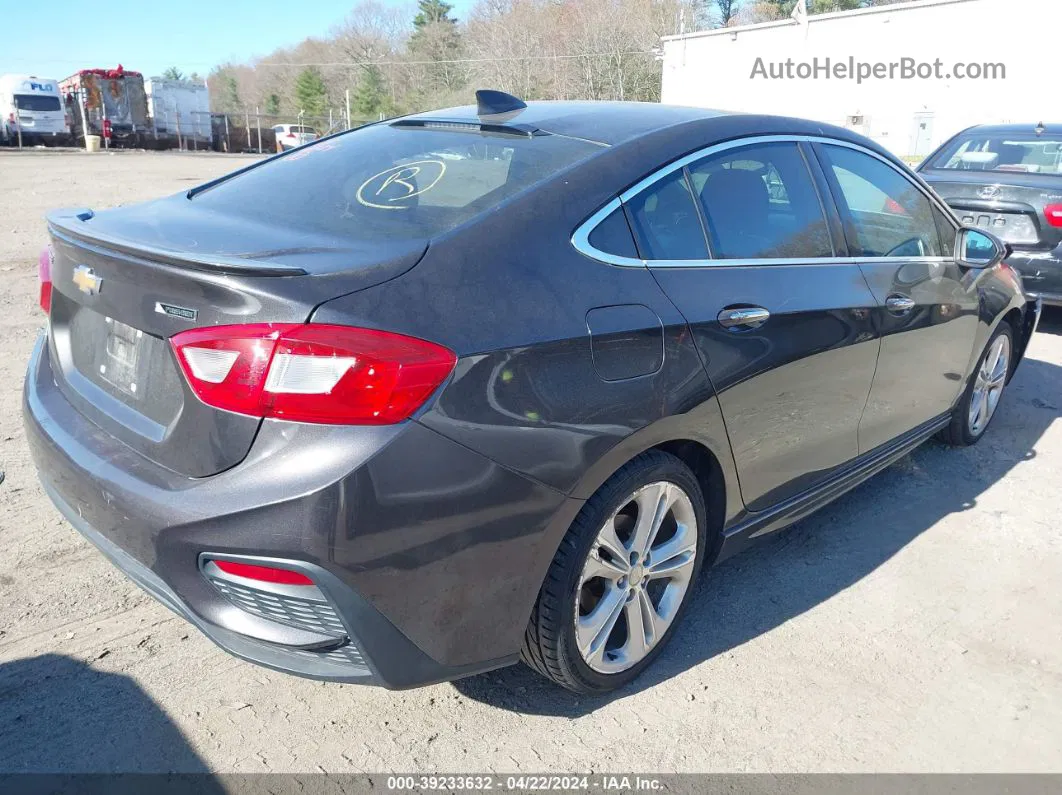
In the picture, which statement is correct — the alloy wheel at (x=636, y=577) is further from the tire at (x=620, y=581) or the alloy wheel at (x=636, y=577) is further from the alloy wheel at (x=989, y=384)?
the alloy wheel at (x=989, y=384)

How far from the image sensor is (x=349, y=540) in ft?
6.28

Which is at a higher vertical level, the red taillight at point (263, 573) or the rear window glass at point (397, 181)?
the rear window glass at point (397, 181)

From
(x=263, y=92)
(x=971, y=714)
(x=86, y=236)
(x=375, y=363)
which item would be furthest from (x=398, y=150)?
(x=263, y=92)

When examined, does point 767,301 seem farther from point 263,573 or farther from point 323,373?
point 263,573

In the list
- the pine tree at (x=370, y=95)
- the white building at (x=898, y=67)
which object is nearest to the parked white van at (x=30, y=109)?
the white building at (x=898, y=67)

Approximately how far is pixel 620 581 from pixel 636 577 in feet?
0.22

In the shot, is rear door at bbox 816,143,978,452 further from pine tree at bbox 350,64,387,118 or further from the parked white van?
pine tree at bbox 350,64,387,118

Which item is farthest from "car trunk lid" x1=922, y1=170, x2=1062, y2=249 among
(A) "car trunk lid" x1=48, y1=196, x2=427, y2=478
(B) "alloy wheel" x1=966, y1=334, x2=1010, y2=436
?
(A) "car trunk lid" x1=48, y1=196, x2=427, y2=478

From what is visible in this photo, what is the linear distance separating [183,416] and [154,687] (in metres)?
1.00

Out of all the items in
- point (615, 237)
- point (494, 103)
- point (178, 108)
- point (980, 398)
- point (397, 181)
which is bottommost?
point (980, 398)

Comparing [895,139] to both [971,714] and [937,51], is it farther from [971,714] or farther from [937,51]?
[971,714]

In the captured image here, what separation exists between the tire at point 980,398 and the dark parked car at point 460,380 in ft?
5.24

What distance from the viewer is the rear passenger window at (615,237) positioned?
95.1 inches

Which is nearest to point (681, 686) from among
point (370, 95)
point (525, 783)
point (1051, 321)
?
point (525, 783)
